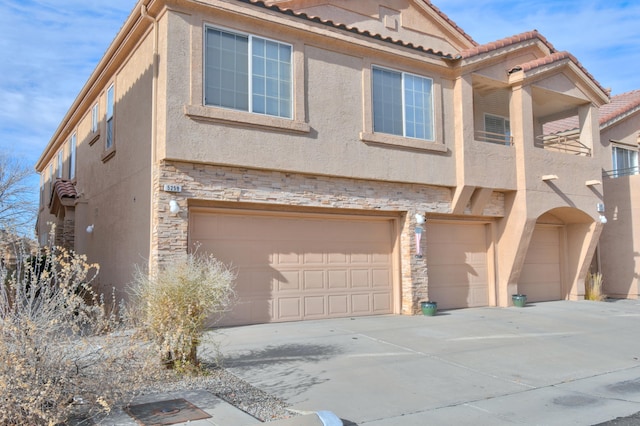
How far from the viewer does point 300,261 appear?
40.9ft

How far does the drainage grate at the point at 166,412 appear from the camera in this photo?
18.6 ft

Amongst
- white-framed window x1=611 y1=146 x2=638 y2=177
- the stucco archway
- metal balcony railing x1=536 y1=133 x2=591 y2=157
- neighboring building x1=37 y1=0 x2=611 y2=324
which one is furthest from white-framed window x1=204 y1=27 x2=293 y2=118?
white-framed window x1=611 y1=146 x2=638 y2=177

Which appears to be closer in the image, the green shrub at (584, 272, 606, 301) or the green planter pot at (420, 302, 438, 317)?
the green planter pot at (420, 302, 438, 317)

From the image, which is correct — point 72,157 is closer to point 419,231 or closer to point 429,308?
point 419,231

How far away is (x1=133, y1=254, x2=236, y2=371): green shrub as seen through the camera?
23.8 feet

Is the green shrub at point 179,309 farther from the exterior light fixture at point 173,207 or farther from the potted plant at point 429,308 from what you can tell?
the potted plant at point 429,308

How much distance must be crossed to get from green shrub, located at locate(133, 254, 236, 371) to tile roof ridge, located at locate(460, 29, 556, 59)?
10.0m

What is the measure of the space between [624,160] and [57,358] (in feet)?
68.8

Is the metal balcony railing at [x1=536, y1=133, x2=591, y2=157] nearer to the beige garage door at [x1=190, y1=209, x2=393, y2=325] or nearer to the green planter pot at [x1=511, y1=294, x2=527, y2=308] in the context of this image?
the green planter pot at [x1=511, y1=294, x2=527, y2=308]

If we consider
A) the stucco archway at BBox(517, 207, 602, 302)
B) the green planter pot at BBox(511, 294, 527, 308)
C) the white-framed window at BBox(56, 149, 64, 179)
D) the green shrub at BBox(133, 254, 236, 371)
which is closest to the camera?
the green shrub at BBox(133, 254, 236, 371)

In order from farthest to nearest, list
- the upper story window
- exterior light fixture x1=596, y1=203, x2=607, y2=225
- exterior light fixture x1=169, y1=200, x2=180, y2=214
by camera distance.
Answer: the upper story window, exterior light fixture x1=596, y1=203, x2=607, y2=225, exterior light fixture x1=169, y1=200, x2=180, y2=214

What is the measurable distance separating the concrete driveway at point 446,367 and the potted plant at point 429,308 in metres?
0.38

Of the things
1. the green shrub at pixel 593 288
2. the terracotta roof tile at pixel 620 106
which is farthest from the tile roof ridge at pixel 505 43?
the green shrub at pixel 593 288

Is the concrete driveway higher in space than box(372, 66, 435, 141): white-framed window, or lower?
lower
